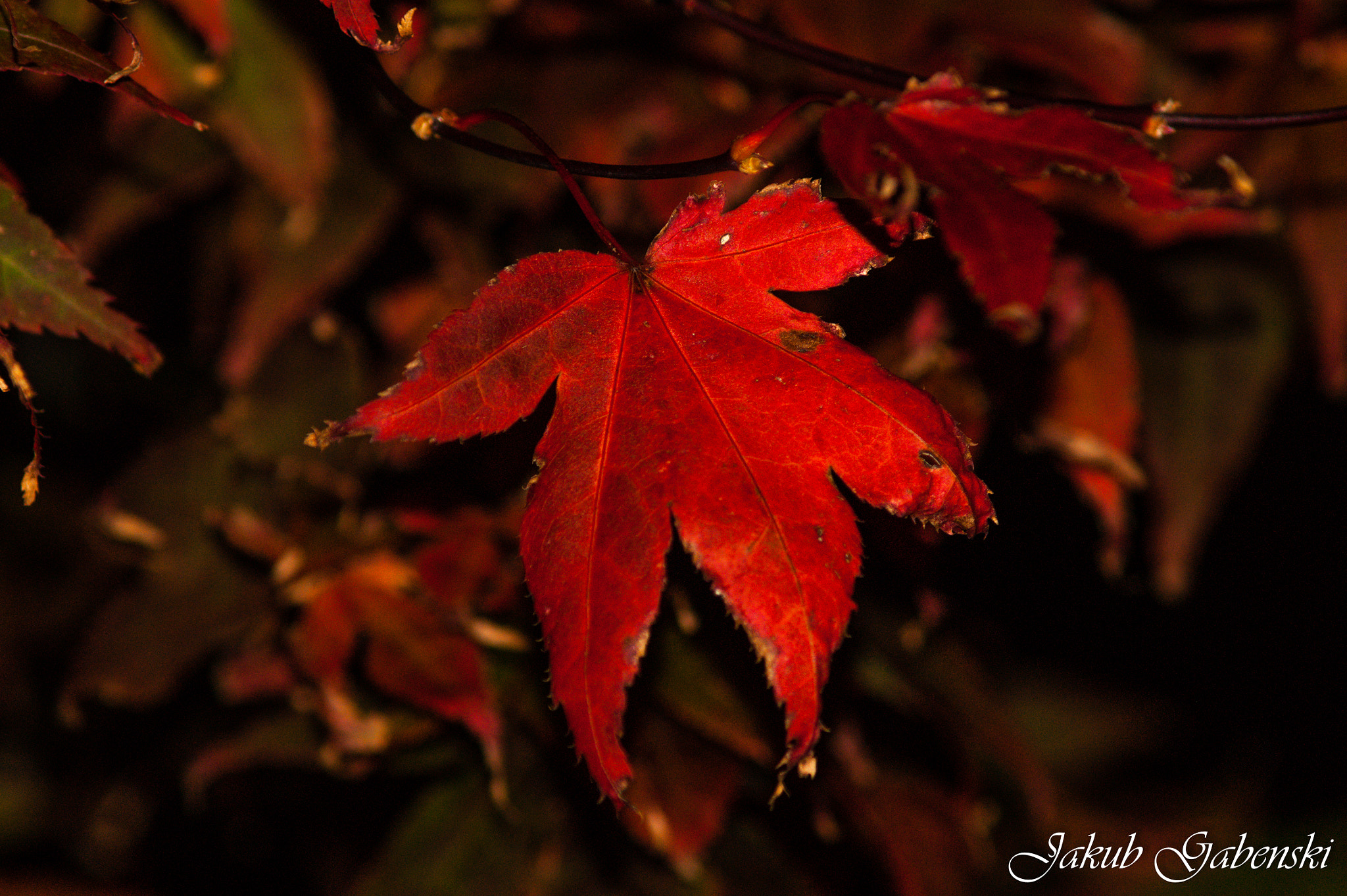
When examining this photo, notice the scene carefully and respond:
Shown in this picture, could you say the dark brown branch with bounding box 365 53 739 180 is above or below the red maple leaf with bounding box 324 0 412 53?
below

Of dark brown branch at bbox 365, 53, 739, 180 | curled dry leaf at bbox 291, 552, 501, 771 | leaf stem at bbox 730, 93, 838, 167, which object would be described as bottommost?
curled dry leaf at bbox 291, 552, 501, 771

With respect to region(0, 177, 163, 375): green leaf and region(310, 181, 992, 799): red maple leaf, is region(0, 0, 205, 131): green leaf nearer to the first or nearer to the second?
region(0, 177, 163, 375): green leaf

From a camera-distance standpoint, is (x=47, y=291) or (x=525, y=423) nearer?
(x=47, y=291)

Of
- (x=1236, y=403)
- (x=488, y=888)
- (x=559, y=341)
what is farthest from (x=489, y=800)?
(x=1236, y=403)

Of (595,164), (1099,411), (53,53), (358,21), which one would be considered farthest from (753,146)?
(1099,411)

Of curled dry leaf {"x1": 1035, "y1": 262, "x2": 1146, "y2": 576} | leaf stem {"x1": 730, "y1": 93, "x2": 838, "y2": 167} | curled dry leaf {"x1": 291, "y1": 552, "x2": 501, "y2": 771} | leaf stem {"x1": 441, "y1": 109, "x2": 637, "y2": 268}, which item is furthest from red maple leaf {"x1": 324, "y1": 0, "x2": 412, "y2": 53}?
curled dry leaf {"x1": 1035, "y1": 262, "x2": 1146, "y2": 576}

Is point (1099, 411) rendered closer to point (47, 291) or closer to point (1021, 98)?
point (1021, 98)
